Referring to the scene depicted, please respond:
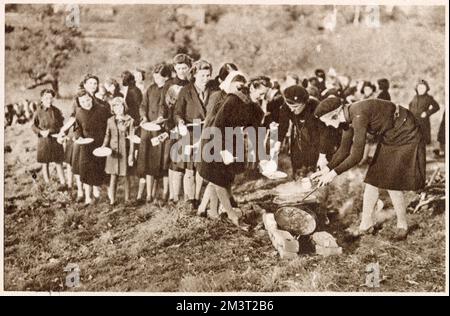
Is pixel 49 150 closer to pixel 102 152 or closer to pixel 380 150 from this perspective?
pixel 102 152

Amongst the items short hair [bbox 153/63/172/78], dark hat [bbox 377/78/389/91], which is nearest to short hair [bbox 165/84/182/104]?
short hair [bbox 153/63/172/78]

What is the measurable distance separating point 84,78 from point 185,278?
2.07 metres

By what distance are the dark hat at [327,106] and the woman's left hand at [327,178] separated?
1.79 feet

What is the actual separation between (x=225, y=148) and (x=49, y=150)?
5.40ft

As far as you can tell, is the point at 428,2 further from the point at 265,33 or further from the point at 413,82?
the point at 265,33

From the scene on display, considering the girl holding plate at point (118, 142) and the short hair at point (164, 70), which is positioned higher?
the short hair at point (164, 70)

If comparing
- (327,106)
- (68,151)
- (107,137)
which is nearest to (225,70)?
(327,106)

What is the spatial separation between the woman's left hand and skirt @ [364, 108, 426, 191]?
324 mm

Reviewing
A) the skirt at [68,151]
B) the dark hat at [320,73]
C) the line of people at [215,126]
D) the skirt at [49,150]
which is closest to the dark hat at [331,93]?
the line of people at [215,126]

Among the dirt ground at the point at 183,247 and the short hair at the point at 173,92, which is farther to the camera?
the short hair at the point at 173,92

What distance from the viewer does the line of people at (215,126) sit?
4.86 m

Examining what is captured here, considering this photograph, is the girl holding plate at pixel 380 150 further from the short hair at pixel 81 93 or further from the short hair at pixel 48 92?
the short hair at pixel 48 92

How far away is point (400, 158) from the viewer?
4855 mm

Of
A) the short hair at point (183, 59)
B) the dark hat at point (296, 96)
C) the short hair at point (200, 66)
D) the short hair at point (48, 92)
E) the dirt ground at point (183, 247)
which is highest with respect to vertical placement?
the short hair at point (183, 59)
